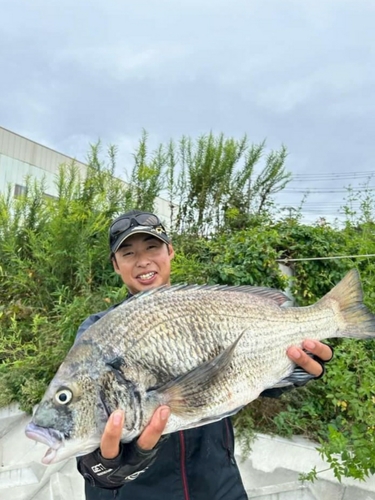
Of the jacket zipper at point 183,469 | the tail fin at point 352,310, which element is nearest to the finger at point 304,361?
the tail fin at point 352,310

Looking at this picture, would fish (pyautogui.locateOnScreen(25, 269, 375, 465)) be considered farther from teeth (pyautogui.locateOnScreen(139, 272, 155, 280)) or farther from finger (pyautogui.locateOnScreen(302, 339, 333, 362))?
teeth (pyautogui.locateOnScreen(139, 272, 155, 280))

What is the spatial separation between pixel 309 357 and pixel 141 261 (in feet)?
2.79

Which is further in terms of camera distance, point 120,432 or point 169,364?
point 169,364

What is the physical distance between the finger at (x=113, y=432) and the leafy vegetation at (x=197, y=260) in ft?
5.23

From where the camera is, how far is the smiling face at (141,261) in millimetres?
2025

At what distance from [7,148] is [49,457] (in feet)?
49.7

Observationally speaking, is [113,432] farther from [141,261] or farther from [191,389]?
[141,261]

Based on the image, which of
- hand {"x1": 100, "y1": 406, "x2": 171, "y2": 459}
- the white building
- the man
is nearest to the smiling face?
the man

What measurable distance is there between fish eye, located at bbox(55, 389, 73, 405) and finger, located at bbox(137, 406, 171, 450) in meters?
0.25

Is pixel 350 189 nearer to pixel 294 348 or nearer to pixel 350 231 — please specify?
pixel 350 231

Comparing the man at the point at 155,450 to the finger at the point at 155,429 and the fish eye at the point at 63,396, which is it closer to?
the finger at the point at 155,429

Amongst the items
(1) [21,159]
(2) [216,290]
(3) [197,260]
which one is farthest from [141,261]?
(1) [21,159]

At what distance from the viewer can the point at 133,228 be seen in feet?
6.56

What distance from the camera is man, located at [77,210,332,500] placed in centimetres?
136
